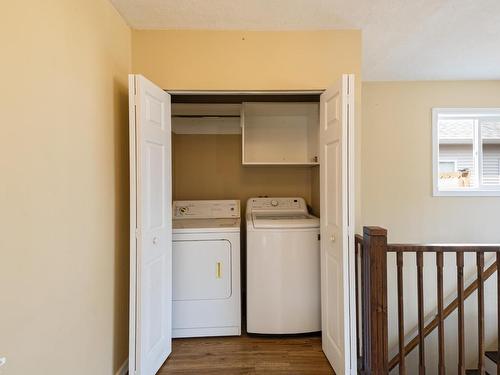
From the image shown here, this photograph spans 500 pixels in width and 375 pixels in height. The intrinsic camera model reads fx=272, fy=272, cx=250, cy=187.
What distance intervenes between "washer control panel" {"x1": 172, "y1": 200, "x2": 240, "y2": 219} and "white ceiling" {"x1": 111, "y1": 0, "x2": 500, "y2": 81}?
1.58m

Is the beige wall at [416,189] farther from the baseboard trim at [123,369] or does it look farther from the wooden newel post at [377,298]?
the baseboard trim at [123,369]

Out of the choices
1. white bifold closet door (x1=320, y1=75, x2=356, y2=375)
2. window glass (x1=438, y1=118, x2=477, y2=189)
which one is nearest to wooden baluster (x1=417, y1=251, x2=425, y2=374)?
white bifold closet door (x1=320, y1=75, x2=356, y2=375)

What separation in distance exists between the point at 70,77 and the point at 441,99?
3398 millimetres

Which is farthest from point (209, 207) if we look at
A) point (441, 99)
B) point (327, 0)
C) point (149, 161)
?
point (441, 99)

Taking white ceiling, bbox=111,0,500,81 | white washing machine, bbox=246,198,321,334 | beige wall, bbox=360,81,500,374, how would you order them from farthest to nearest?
beige wall, bbox=360,81,500,374 → white washing machine, bbox=246,198,321,334 → white ceiling, bbox=111,0,500,81

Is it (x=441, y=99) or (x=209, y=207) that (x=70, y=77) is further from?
(x=441, y=99)

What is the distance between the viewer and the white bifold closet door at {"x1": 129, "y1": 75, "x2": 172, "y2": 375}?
161 cm

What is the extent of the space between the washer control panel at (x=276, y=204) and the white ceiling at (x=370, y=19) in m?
1.52

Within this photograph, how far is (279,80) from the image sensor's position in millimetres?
1970

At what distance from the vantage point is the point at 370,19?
5.98 ft

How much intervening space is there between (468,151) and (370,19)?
2255mm

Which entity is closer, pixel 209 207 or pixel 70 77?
pixel 70 77

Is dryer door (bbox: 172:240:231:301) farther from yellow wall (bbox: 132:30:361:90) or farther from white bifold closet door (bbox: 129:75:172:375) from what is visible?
yellow wall (bbox: 132:30:361:90)

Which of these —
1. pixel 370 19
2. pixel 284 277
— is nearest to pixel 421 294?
pixel 284 277
